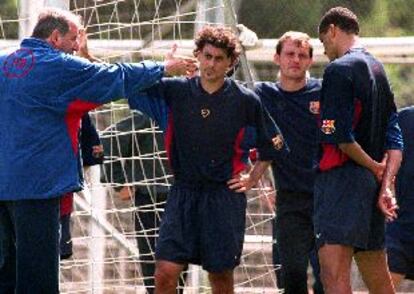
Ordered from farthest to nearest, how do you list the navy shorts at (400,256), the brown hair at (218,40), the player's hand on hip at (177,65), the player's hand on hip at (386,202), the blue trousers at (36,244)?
the navy shorts at (400,256) < the brown hair at (218,40) < the player's hand on hip at (177,65) < the blue trousers at (36,244) < the player's hand on hip at (386,202)

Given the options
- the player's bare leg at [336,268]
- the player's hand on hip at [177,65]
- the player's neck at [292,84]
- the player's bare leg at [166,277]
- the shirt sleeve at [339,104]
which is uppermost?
the player's hand on hip at [177,65]

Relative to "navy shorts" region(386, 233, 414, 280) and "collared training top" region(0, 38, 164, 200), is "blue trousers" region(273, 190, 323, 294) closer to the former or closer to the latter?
"navy shorts" region(386, 233, 414, 280)

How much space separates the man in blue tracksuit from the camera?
966 cm

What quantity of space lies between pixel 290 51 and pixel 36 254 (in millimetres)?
2278

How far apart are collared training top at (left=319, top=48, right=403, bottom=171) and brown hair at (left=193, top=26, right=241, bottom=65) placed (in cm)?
81

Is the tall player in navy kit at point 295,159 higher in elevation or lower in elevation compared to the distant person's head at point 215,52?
lower

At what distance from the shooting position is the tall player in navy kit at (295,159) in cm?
1098

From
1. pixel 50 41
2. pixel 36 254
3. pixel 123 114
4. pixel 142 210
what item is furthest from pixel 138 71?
pixel 123 114

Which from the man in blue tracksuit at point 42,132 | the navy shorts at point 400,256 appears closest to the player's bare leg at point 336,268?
the man in blue tracksuit at point 42,132

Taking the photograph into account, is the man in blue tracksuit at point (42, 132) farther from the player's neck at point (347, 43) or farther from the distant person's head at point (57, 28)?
the player's neck at point (347, 43)

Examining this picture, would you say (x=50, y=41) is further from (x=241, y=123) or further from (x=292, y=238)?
(x=292, y=238)

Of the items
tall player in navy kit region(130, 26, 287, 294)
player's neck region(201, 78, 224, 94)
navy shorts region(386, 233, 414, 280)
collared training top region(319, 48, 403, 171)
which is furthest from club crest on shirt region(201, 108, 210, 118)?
navy shorts region(386, 233, 414, 280)

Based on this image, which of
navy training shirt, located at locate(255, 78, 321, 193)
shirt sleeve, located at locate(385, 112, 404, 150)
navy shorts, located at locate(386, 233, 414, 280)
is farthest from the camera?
navy shorts, located at locate(386, 233, 414, 280)

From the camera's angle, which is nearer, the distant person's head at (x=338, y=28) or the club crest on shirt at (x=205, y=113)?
the distant person's head at (x=338, y=28)
